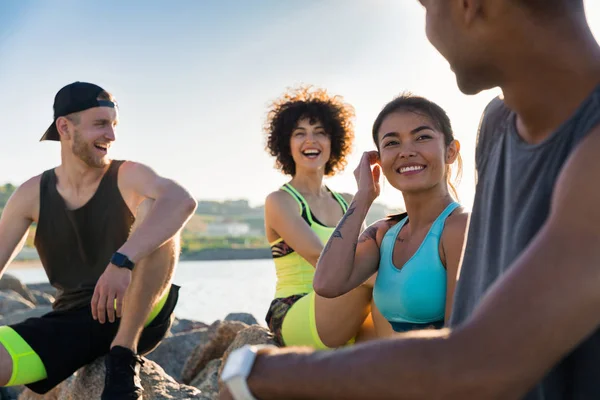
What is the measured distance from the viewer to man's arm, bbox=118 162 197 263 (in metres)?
3.82

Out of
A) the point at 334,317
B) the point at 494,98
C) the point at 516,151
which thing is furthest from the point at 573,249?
the point at 334,317

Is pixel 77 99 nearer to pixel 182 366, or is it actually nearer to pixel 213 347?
pixel 213 347

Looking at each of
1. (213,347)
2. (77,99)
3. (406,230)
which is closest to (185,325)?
(213,347)

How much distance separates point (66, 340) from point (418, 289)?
7.29 ft

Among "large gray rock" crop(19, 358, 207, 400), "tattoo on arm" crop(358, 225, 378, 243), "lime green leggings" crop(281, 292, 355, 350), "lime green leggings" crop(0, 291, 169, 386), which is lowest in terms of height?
"large gray rock" crop(19, 358, 207, 400)

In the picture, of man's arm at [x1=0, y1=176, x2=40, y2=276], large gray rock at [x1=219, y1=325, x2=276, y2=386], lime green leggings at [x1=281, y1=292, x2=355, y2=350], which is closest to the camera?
lime green leggings at [x1=281, y1=292, x2=355, y2=350]

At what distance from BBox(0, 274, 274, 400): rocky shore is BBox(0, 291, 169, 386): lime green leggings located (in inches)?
11.7

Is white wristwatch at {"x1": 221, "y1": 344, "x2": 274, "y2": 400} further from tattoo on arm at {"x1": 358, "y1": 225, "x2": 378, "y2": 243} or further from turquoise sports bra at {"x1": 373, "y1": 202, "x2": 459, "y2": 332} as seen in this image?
tattoo on arm at {"x1": 358, "y1": 225, "x2": 378, "y2": 243}

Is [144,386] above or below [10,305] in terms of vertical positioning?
above

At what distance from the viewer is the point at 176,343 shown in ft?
23.0

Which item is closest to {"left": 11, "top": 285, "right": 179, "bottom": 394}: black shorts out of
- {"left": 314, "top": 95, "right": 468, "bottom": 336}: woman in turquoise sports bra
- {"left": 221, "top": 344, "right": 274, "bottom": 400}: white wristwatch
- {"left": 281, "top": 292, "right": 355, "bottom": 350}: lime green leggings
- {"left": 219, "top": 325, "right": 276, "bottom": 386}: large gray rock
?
{"left": 219, "top": 325, "right": 276, "bottom": 386}: large gray rock

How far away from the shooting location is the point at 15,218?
4387mm

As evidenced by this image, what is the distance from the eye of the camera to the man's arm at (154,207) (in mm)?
3824

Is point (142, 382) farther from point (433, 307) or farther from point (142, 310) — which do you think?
point (433, 307)
